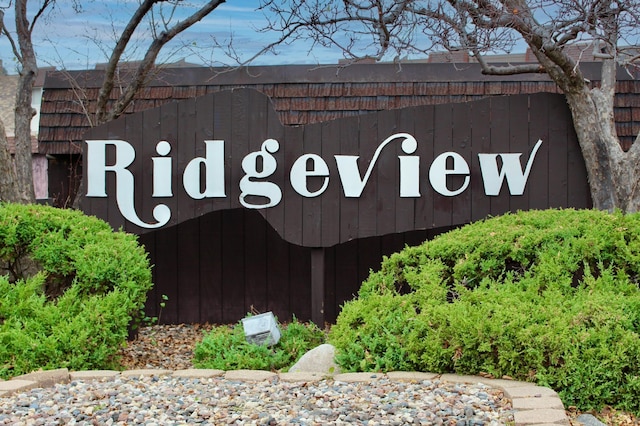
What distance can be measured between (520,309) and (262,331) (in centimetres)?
258

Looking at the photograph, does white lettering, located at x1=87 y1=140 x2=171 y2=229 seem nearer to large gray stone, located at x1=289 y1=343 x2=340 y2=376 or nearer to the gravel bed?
large gray stone, located at x1=289 y1=343 x2=340 y2=376

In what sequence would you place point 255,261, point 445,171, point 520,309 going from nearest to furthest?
1. point 520,309
2. point 445,171
3. point 255,261

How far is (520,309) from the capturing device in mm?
5535

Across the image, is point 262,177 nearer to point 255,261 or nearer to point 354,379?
point 255,261

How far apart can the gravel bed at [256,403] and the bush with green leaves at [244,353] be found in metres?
1.49

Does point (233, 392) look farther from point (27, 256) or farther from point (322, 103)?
point (322, 103)

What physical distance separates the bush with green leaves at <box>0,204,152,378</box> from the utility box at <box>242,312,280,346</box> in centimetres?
103

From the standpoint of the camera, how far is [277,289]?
34.0 ft

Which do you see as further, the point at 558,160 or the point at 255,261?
the point at 255,261

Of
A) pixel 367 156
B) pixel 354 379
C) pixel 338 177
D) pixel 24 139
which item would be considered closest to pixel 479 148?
pixel 367 156

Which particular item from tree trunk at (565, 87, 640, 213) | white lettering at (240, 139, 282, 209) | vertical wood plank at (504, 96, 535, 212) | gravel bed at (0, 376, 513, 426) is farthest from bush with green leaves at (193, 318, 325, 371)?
tree trunk at (565, 87, 640, 213)

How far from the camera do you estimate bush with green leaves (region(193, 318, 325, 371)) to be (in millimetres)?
6836

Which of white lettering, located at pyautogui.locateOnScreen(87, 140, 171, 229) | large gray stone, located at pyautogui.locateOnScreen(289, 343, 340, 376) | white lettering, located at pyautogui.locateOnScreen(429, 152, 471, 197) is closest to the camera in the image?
large gray stone, located at pyautogui.locateOnScreen(289, 343, 340, 376)

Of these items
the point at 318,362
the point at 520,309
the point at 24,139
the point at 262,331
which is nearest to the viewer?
the point at 520,309
